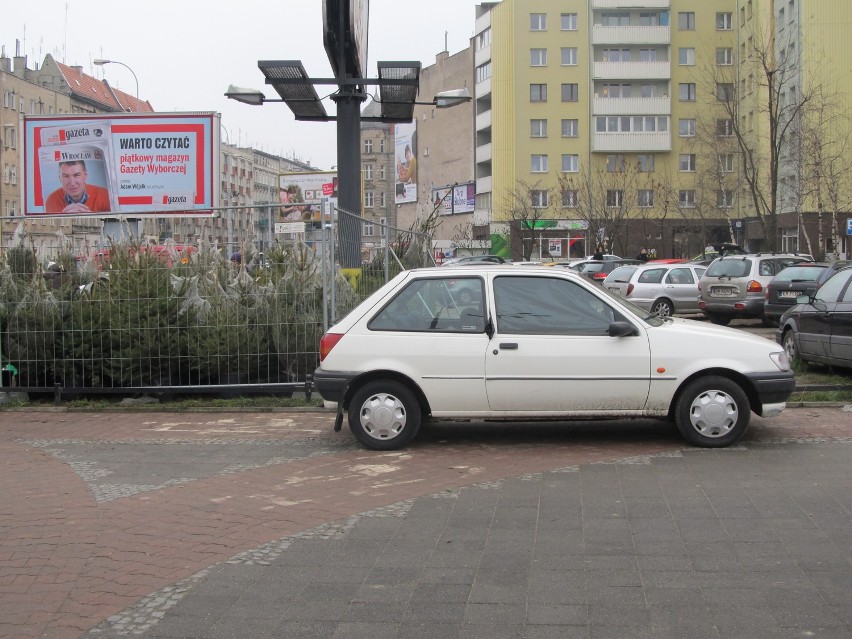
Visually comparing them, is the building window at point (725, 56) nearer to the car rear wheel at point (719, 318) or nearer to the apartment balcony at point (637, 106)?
the apartment balcony at point (637, 106)

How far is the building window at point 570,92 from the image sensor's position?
236ft

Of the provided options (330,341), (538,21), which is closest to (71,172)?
(330,341)

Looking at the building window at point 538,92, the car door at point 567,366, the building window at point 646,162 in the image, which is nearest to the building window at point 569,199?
the building window at point 646,162

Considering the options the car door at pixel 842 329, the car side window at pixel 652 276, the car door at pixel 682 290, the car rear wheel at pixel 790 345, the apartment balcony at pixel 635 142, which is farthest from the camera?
the apartment balcony at pixel 635 142

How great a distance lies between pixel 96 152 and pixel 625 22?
62.9 m

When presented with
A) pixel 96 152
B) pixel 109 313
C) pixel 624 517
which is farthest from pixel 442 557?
pixel 96 152

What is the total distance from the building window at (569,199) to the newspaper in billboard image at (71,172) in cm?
5294

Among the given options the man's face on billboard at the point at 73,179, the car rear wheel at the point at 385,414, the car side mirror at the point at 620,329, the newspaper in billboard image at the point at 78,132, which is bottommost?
the car rear wheel at the point at 385,414

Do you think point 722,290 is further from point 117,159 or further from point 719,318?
point 117,159

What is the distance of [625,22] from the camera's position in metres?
71.1

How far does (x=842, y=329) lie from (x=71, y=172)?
37.0ft

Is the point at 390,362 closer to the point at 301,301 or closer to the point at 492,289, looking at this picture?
the point at 492,289

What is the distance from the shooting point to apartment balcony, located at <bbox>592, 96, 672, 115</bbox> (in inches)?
2788

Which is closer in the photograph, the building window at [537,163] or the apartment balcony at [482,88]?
the building window at [537,163]
